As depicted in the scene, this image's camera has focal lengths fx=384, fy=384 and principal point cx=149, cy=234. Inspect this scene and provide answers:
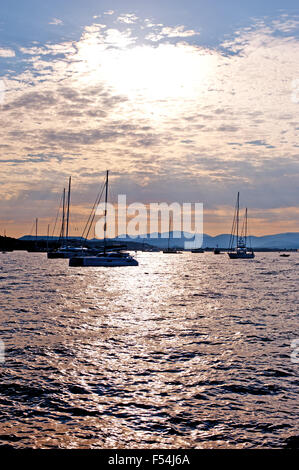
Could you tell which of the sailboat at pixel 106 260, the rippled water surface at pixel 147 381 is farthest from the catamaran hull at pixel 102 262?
the rippled water surface at pixel 147 381

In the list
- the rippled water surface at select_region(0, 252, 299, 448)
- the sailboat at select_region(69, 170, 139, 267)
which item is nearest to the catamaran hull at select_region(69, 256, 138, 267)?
the sailboat at select_region(69, 170, 139, 267)

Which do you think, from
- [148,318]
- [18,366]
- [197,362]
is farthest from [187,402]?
[148,318]

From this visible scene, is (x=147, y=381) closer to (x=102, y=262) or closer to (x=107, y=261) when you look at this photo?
(x=102, y=262)

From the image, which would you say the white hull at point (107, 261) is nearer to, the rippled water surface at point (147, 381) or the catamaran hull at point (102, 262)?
the catamaran hull at point (102, 262)

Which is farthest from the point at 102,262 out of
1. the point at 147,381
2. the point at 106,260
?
the point at 147,381

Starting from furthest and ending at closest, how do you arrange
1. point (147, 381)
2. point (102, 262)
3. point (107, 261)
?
point (107, 261)
point (102, 262)
point (147, 381)

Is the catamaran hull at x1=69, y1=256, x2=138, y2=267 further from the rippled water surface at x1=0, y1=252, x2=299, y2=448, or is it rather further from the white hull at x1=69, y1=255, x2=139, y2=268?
the rippled water surface at x1=0, y1=252, x2=299, y2=448

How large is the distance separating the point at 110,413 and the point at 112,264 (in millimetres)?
67225

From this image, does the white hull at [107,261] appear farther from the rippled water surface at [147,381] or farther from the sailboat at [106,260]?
the rippled water surface at [147,381]

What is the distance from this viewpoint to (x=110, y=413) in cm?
972

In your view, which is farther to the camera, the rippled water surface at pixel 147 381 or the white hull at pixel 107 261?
the white hull at pixel 107 261

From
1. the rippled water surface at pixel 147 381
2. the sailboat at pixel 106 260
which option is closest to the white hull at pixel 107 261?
the sailboat at pixel 106 260

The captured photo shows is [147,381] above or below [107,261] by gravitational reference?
below
